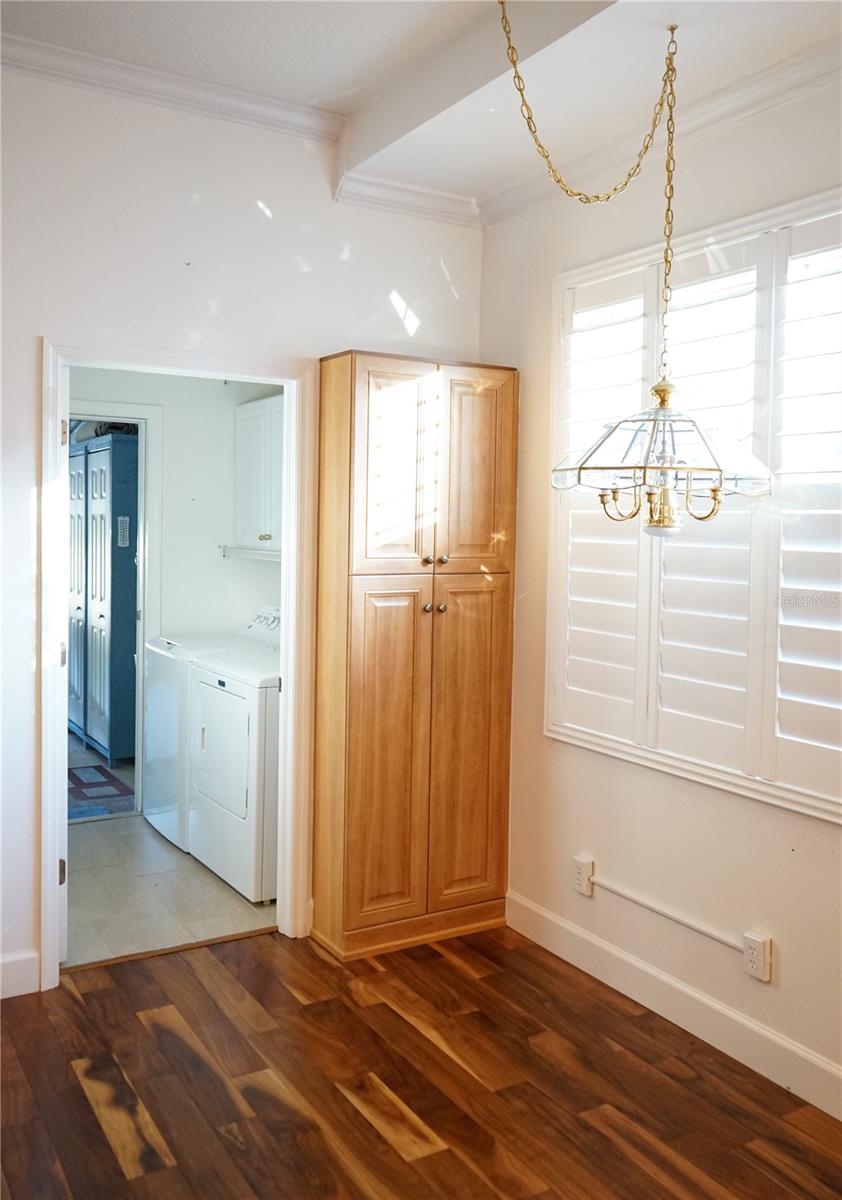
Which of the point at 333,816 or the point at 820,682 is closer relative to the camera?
the point at 820,682

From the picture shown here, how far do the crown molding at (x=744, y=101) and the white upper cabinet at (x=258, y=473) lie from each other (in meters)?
1.84

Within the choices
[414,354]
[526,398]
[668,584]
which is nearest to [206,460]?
[414,354]

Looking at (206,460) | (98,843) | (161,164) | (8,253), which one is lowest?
(98,843)

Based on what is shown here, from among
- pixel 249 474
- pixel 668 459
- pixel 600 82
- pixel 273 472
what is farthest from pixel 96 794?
pixel 600 82

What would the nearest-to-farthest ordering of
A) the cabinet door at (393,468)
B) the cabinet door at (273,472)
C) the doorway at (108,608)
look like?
the cabinet door at (393,468) < the cabinet door at (273,472) < the doorway at (108,608)

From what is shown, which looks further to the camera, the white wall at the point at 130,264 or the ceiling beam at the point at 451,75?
the white wall at the point at 130,264

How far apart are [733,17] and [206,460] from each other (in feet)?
11.6

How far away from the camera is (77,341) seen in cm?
321

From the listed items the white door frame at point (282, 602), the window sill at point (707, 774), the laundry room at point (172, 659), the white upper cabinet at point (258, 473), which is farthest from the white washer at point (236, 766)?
the window sill at point (707, 774)

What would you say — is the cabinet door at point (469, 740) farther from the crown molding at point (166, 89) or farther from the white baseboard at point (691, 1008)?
the crown molding at point (166, 89)

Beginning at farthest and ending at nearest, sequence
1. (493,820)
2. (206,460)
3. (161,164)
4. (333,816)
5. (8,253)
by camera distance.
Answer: (206,460), (493,820), (333,816), (161,164), (8,253)

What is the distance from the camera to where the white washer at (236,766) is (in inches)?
157

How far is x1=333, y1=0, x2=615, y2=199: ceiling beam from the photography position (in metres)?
2.57

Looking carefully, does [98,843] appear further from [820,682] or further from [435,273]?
[820,682]
